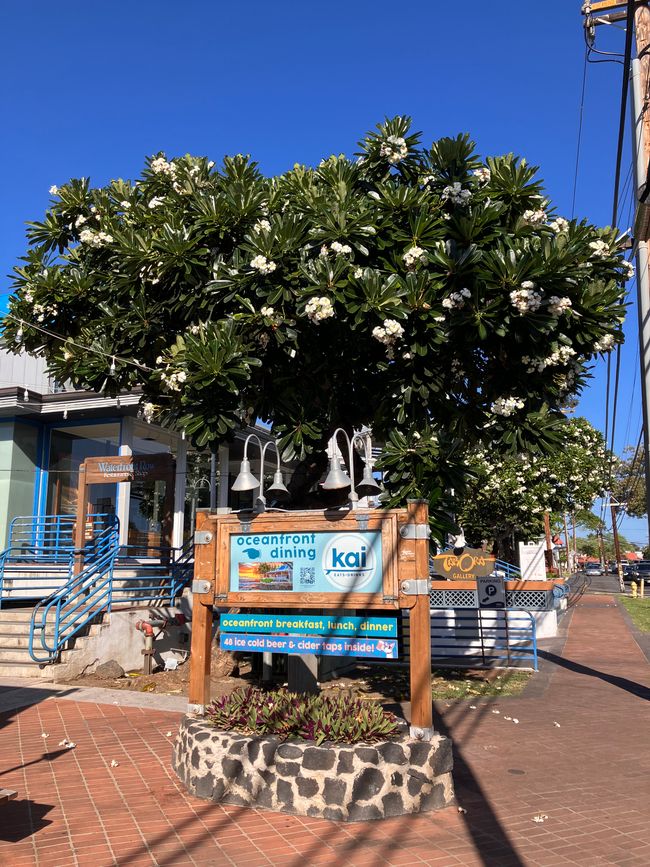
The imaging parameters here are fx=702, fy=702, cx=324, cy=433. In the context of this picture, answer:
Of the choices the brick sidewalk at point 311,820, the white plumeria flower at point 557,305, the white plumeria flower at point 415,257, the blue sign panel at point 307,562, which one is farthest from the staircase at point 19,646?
the white plumeria flower at point 557,305

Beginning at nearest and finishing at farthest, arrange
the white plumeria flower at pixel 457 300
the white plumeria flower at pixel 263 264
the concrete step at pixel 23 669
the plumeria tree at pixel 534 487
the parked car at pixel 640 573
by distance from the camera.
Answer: the white plumeria flower at pixel 457 300 < the white plumeria flower at pixel 263 264 < the concrete step at pixel 23 669 < the plumeria tree at pixel 534 487 < the parked car at pixel 640 573

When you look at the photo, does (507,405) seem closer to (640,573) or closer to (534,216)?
(534,216)

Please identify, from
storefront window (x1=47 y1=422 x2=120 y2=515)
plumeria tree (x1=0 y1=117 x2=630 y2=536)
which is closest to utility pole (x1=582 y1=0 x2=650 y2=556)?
plumeria tree (x1=0 y1=117 x2=630 y2=536)

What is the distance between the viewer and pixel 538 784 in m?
6.89

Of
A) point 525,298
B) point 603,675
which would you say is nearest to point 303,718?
point 525,298

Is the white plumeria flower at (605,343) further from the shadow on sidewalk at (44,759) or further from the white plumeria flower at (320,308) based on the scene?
the shadow on sidewalk at (44,759)

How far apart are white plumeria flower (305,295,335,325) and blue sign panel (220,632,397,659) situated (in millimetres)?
3290

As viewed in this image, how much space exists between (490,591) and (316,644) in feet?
36.1

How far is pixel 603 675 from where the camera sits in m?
14.0

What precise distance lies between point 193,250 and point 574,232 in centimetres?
450

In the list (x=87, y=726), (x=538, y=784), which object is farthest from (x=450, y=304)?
(x=87, y=726)

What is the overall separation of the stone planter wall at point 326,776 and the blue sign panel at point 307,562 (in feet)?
4.73

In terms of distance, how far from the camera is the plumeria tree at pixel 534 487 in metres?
26.4

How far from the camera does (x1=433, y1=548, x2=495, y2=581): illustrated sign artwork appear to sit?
17.2 meters
